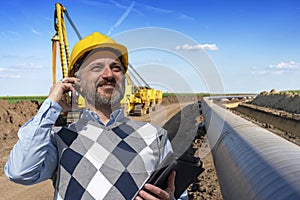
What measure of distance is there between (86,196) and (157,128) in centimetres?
63

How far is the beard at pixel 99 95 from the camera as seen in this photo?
207 centimetres

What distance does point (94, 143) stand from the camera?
1.98 m

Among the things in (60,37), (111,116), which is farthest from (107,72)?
(60,37)

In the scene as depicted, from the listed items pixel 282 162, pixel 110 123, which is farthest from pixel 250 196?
pixel 110 123

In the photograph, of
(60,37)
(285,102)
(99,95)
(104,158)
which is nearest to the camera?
(104,158)

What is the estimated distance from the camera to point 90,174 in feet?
6.26

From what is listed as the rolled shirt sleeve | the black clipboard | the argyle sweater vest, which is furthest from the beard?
the black clipboard

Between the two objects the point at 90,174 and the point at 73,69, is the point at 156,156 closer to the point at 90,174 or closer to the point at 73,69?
the point at 90,174

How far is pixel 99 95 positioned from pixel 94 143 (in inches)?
12.5

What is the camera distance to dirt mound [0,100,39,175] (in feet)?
38.4

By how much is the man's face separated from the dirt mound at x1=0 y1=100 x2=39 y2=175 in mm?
7303

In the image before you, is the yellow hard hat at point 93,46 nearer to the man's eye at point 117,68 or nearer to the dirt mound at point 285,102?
the man's eye at point 117,68

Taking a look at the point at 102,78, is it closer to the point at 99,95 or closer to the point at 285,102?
the point at 99,95

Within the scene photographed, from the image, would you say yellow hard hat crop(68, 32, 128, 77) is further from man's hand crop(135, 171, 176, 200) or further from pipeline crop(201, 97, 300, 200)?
pipeline crop(201, 97, 300, 200)
